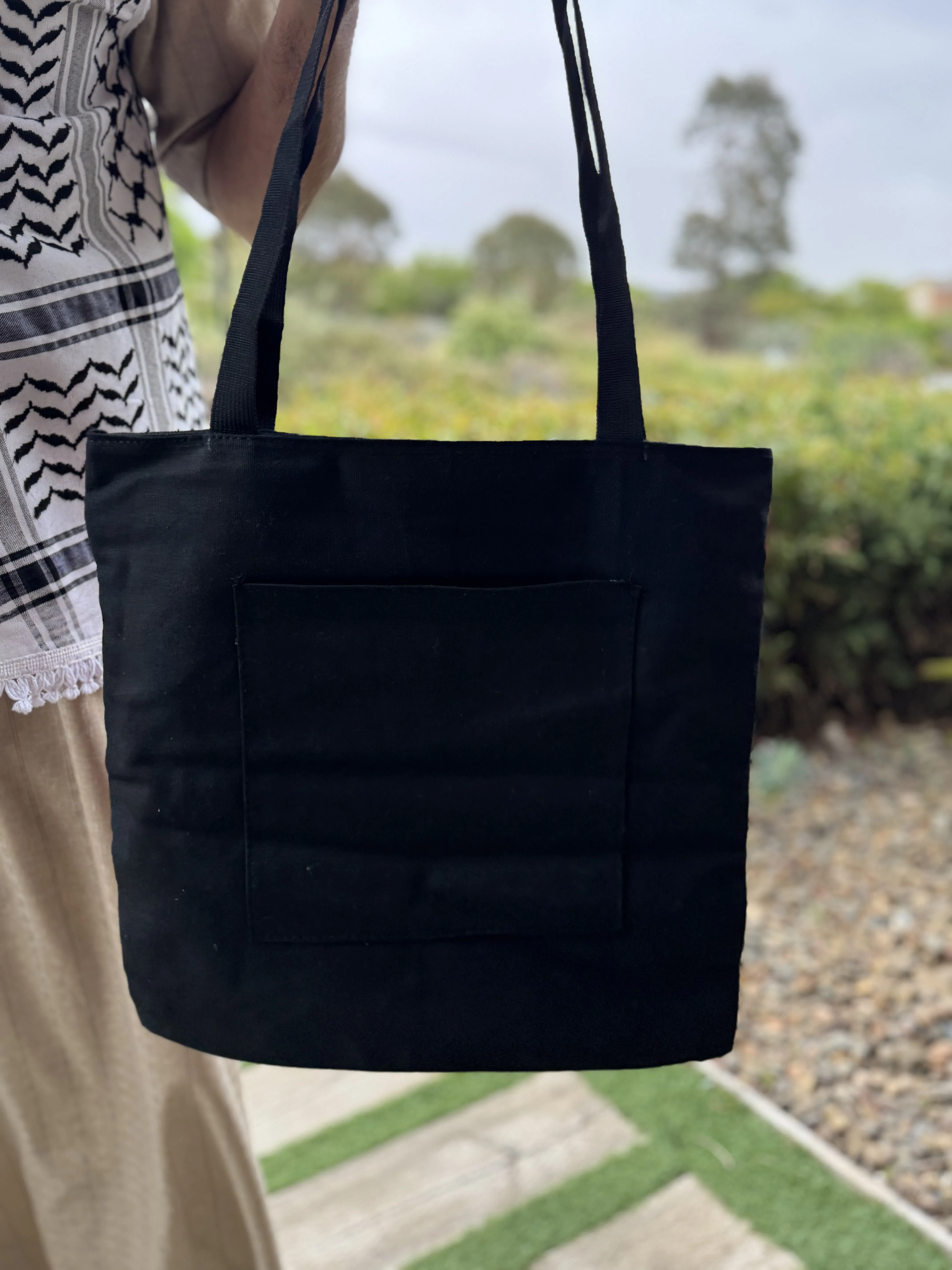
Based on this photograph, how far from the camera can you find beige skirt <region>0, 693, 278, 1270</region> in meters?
0.82

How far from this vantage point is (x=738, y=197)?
37.3ft

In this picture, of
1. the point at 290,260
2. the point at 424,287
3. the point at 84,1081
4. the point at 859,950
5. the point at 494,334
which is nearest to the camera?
the point at 290,260

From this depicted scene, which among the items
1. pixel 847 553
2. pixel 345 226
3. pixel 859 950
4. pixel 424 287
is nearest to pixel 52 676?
pixel 859 950

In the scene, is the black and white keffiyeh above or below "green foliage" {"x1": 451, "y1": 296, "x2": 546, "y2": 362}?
below

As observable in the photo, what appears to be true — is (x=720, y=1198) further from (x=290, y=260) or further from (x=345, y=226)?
(x=345, y=226)

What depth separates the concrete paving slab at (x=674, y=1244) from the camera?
1401mm

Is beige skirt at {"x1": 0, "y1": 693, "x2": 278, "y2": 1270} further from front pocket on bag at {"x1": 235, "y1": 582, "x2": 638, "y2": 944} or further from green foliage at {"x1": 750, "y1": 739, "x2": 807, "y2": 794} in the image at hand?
green foliage at {"x1": 750, "y1": 739, "x2": 807, "y2": 794}

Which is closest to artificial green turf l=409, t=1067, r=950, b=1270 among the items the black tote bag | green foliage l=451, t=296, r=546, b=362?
the black tote bag

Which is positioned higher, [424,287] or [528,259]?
[528,259]

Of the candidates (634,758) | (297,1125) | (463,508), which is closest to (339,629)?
(463,508)

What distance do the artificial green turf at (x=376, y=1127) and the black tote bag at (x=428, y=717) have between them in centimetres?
102

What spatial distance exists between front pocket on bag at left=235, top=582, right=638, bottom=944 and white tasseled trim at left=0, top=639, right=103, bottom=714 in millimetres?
184

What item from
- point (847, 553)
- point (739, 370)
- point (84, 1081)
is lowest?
point (84, 1081)

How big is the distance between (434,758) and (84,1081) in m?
0.52
